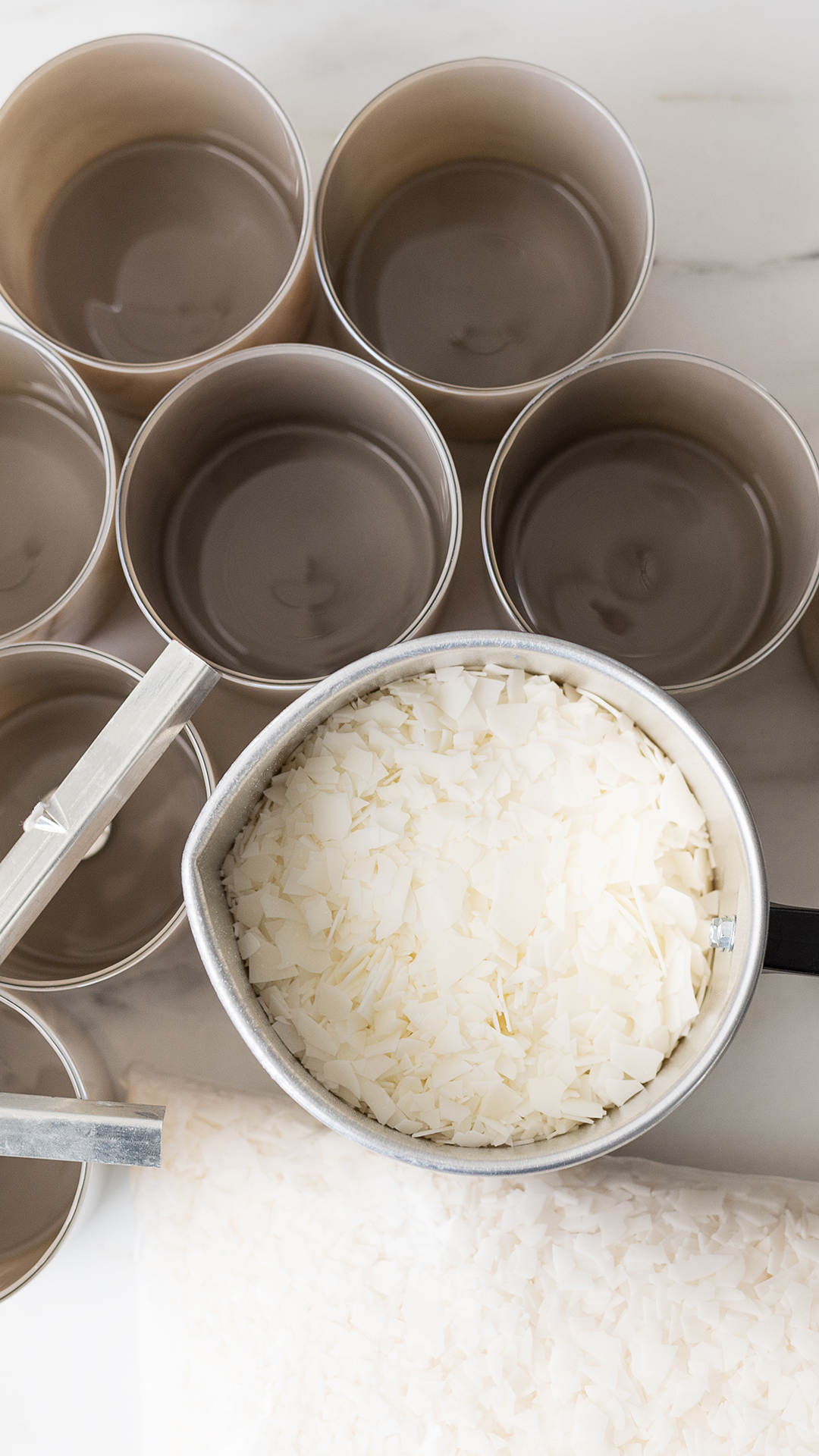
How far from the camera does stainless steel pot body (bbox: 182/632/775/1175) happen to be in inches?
18.6

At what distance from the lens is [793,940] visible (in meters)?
0.51

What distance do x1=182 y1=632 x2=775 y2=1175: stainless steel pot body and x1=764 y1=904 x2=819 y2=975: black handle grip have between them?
0.02 metres

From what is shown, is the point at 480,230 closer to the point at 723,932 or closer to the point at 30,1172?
the point at 723,932

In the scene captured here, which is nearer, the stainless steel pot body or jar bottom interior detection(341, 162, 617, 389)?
the stainless steel pot body

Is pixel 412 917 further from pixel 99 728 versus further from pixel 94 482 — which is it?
pixel 94 482

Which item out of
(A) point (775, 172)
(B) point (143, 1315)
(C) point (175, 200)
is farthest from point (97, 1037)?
(A) point (775, 172)

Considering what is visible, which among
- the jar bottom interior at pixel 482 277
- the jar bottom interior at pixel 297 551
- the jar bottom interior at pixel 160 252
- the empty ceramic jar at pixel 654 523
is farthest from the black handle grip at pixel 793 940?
the jar bottom interior at pixel 160 252

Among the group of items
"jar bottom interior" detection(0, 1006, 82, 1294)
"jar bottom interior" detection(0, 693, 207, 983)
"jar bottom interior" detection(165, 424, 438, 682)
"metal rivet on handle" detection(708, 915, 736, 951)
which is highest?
"jar bottom interior" detection(165, 424, 438, 682)

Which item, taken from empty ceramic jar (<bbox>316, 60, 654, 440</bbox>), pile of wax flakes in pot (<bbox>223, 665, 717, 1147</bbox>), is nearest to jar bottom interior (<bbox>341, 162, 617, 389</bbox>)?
empty ceramic jar (<bbox>316, 60, 654, 440</bbox>)

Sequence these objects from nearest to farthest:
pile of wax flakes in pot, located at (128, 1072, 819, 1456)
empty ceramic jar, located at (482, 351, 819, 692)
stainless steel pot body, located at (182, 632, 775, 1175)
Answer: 1. stainless steel pot body, located at (182, 632, 775, 1175)
2. pile of wax flakes in pot, located at (128, 1072, 819, 1456)
3. empty ceramic jar, located at (482, 351, 819, 692)

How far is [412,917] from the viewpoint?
56cm

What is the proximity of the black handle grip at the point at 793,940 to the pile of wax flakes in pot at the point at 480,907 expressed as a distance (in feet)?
0.13

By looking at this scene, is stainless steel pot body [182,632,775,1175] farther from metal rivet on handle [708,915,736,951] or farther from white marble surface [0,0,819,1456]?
white marble surface [0,0,819,1456]

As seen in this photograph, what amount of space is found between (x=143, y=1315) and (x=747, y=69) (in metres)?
1.03
